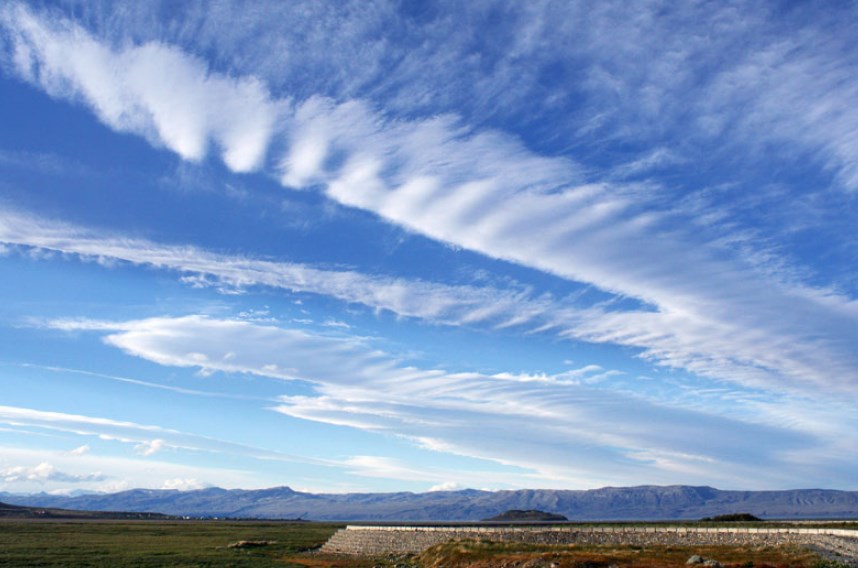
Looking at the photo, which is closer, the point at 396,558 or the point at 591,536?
the point at 591,536

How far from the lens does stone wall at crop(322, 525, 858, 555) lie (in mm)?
66688

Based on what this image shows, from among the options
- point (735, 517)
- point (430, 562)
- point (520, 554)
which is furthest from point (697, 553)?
point (735, 517)

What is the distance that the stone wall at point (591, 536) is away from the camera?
66.7m

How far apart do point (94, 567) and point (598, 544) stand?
5660 centimetres

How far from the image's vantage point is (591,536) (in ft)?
252

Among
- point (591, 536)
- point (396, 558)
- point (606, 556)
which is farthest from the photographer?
point (396, 558)

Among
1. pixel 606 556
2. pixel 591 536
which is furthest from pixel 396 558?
pixel 606 556

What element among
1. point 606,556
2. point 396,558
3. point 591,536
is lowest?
point 396,558

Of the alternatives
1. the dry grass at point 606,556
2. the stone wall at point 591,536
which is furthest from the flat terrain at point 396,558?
the stone wall at point 591,536

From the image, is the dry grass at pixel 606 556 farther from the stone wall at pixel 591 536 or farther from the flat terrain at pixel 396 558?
the stone wall at pixel 591 536

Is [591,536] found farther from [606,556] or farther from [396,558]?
[396,558]

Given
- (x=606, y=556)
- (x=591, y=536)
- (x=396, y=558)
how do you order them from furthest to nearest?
(x=396, y=558)
(x=591, y=536)
(x=606, y=556)

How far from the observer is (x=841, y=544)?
59.2 metres

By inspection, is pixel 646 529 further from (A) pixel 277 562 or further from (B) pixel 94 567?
(B) pixel 94 567
